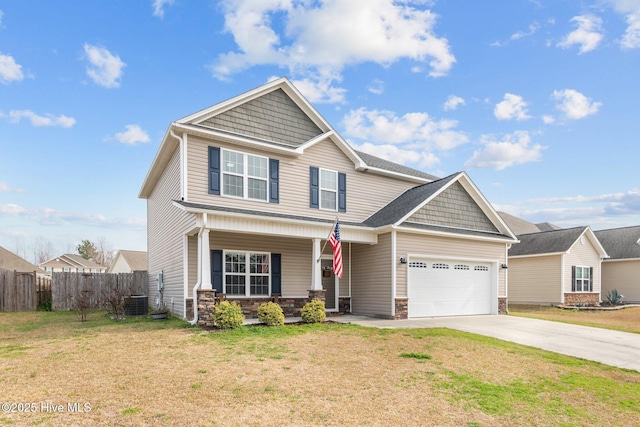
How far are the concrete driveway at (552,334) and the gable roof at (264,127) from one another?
641 cm

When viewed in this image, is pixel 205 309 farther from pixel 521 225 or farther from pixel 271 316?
pixel 521 225

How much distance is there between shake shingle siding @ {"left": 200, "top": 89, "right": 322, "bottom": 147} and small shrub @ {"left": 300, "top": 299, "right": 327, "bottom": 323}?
5916 millimetres

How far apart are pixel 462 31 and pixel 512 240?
878 centimetres

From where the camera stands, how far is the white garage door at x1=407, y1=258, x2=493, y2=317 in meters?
14.8

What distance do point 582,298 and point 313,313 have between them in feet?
62.1

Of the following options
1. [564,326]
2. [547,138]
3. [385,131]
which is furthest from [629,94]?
[385,131]

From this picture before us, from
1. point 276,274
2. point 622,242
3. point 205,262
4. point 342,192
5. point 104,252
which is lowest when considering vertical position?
point 104,252

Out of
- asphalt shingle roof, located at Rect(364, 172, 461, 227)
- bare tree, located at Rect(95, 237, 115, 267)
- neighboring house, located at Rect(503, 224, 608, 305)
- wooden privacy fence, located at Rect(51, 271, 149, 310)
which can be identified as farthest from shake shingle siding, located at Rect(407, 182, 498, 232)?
bare tree, located at Rect(95, 237, 115, 267)

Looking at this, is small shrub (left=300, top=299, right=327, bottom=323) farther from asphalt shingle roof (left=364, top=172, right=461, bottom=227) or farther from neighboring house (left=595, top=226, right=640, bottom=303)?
neighboring house (left=595, top=226, right=640, bottom=303)

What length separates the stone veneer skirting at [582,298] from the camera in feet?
73.5

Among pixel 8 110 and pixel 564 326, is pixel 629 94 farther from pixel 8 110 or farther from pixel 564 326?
pixel 8 110

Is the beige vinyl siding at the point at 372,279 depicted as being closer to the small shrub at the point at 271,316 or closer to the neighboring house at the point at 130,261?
the small shrub at the point at 271,316

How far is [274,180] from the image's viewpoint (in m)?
14.1

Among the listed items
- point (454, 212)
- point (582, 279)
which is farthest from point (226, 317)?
point (582, 279)
